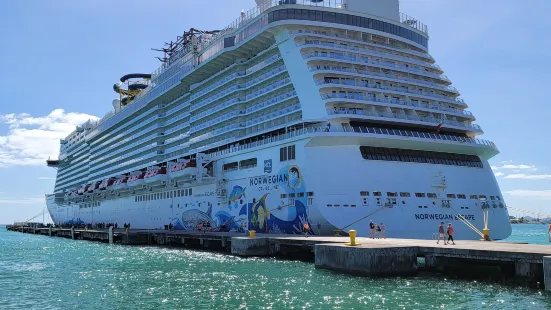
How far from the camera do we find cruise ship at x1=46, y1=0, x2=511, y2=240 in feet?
124

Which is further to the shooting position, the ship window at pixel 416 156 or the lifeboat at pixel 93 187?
the lifeboat at pixel 93 187

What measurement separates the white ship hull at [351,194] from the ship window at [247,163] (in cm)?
45

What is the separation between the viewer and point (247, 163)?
46438mm

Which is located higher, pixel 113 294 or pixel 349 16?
pixel 349 16

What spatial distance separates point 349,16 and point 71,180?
3157 inches

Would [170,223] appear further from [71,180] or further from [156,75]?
[71,180]

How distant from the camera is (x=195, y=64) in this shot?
195 ft

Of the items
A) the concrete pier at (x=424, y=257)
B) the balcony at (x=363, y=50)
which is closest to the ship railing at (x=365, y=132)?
the balcony at (x=363, y=50)

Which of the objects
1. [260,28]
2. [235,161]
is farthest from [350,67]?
[235,161]

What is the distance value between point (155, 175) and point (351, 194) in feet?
99.3

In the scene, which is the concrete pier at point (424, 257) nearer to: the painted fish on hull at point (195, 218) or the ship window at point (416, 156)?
the ship window at point (416, 156)

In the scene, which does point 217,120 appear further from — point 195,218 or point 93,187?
point 93,187

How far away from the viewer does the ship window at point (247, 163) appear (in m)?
45.3

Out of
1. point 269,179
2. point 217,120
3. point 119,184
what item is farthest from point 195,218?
point 119,184
